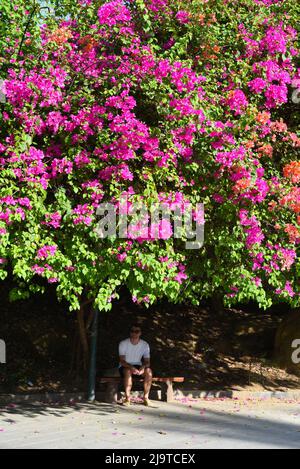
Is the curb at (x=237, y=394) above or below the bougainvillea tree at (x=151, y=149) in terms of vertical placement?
below

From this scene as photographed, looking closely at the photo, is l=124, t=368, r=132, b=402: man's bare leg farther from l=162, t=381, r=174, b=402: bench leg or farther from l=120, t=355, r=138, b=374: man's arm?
l=162, t=381, r=174, b=402: bench leg

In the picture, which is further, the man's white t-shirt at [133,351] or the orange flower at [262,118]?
the man's white t-shirt at [133,351]

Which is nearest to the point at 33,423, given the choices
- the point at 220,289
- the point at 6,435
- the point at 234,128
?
the point at 6,435

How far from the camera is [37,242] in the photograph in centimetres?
816

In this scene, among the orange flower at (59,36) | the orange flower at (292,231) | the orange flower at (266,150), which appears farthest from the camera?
the orange flower at (266,150)

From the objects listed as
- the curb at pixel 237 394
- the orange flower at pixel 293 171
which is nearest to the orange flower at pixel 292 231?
the orange flower at pixel 293 171

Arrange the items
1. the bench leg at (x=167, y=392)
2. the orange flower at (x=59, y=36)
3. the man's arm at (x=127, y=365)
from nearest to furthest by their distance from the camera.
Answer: the orange flower at (x=59, y=36), the man's arm at (x=127, y=365), the bench leg at (x=167, y=392)

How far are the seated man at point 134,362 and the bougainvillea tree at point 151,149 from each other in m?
1.34

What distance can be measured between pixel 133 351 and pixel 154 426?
209 centimetres

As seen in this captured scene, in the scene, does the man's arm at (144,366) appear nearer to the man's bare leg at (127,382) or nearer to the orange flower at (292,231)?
the man's bare leg at (127,382)

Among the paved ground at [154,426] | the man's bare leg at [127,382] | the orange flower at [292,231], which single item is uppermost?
the orange flower at [292,231]

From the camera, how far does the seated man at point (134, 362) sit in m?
10.2

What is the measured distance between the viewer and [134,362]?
34.9 feet
